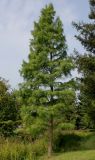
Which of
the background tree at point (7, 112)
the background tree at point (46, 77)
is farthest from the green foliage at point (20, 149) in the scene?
the background tree at point (7, 112)

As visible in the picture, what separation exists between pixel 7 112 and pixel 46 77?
6.97 meters

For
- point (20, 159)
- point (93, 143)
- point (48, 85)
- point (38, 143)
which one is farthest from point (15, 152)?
point (93, 143)

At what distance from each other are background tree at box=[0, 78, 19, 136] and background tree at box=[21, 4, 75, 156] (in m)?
4.95

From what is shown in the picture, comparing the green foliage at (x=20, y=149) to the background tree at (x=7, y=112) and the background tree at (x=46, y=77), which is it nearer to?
the background tree at (x=46, y=77)

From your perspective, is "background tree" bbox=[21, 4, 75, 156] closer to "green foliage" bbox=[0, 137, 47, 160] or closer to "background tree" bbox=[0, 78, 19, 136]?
"green foliage" bbox=[0, 137, 47, 160]

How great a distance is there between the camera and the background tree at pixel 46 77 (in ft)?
71.9

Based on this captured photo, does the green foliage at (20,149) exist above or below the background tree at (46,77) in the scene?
below

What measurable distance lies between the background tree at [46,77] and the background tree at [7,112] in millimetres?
4952

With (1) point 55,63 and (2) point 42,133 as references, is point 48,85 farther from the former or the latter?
(2) point 42,133

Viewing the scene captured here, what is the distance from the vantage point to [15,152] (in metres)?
19.9

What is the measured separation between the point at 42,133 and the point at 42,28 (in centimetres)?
574

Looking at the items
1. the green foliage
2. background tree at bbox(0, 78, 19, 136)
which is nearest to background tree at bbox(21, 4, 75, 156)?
the green foliage

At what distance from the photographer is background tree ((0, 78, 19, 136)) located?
89.9 ft

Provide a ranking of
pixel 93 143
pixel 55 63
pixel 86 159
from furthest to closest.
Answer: pixel 93 143
pixel 55 63
pixel 86 159
